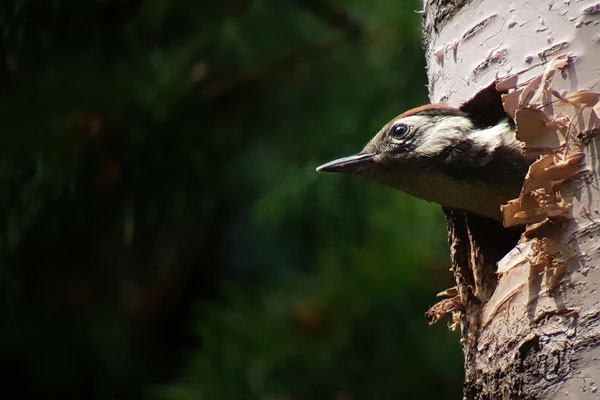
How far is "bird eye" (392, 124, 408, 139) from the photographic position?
193 cm

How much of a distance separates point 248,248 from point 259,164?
1146 millimetres

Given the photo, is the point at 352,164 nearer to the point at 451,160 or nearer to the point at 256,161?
the point at 451,160

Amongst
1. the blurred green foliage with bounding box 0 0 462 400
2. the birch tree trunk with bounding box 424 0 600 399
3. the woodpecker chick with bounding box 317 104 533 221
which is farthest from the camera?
the blurred green foliage with bounding box 0 0 462 400

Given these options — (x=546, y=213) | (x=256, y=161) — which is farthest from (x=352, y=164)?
(x=256, y=161)

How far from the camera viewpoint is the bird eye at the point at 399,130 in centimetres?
193

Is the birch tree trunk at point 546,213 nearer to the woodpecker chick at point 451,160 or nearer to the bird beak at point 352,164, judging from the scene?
the woodpecker chick at point 451,160

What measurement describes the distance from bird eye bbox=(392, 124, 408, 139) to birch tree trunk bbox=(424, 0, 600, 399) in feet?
1.07

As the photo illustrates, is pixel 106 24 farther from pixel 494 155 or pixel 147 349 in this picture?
pixel 494 155

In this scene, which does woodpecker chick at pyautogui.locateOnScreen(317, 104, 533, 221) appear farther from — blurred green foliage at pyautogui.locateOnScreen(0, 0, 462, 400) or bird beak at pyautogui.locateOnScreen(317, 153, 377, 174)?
blurred green foliage at pyautogui.locateOnScreen(0, 0, 462, 400)

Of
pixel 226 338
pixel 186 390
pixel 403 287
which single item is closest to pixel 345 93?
pixel 403 287

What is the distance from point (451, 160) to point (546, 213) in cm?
48

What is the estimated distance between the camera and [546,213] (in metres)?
1.36

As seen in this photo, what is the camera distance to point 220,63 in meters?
2.97

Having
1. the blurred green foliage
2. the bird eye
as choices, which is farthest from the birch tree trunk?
the blurred green foliage
